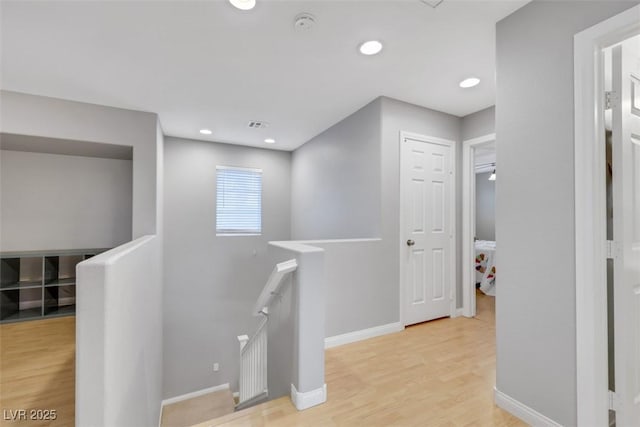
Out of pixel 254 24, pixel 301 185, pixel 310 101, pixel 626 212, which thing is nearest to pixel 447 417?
pixel 626 212

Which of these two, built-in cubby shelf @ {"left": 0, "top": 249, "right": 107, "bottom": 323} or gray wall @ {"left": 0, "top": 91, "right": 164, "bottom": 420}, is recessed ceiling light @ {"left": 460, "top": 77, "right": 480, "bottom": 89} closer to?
gray wall @ {"left": 0, "top": 91, "right": 164, "bottom": 420}

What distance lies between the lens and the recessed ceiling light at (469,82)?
2607 millimetres

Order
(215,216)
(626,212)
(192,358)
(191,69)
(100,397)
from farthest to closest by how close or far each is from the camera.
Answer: (215,216)
(192,358)
(191,69)
(626,212)
(100,397)

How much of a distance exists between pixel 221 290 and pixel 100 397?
3.90 meters

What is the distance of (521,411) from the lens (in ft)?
5.46

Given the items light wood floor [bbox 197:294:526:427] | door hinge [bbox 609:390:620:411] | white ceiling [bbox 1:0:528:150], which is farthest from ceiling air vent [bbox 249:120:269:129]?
door hinge [bbox 609:390:620:411]

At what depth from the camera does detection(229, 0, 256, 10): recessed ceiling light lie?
65.1 inches

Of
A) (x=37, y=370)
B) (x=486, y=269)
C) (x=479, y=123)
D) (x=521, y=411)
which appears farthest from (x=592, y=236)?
(x=37, y=370)

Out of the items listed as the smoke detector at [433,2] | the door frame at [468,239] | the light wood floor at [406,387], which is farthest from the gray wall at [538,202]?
the door frame at [468,239]

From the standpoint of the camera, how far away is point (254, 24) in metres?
1.87

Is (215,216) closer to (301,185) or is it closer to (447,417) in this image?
(301,185)

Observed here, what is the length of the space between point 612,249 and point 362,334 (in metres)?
2.09

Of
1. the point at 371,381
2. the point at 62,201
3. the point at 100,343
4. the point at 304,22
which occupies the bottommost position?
the point at 371,381

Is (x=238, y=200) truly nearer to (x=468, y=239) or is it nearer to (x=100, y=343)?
(x=468, y=239)
